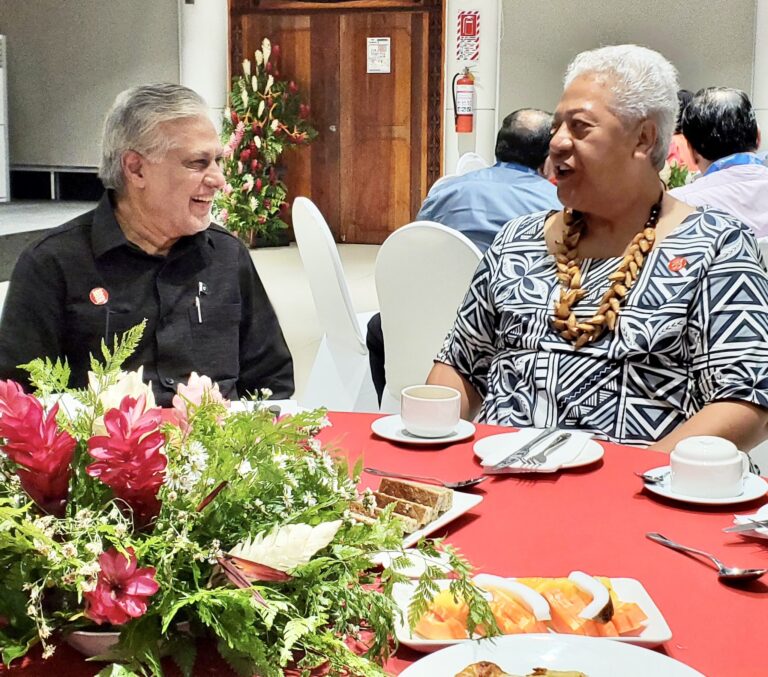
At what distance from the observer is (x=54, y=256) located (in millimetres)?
2342

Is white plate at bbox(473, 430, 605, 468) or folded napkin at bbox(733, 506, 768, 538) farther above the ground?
folded napkin at bbox(733, 506, 768, 538)

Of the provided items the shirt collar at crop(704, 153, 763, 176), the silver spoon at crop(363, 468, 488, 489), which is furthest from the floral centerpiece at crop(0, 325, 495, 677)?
the shirt collar at crop(704, 153, 763, 176)

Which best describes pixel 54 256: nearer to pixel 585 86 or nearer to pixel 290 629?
pixel 585 86

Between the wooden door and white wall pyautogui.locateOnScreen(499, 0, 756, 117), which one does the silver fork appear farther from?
the wooden door

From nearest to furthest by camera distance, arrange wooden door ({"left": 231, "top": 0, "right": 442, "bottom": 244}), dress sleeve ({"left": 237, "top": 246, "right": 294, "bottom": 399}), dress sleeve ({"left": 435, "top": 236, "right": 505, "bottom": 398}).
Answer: dress sleeve ({"left": 435, "top": 236, "right": 505, "bottom": 398}) < dress sleeve ({"left": 237, "top": 246, "right": 294, "bottom": 399}) < wooden door ({"left": 231, "top": 0, "right": 442, "bottom": 244})

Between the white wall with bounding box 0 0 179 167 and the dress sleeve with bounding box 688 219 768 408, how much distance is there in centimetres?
928

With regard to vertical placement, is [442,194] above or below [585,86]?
below

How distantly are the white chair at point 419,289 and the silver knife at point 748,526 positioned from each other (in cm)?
178

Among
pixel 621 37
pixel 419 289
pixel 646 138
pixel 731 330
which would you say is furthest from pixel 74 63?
pixel 731 330

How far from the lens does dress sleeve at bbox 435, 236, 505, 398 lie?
2.28m

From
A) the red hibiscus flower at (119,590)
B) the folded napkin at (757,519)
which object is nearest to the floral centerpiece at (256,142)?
the folded napkin at (757,519)

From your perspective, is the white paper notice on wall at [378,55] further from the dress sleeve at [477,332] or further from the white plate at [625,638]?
the white plate at [625,638]

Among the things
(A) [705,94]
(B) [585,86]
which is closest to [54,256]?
(B) [585,86]

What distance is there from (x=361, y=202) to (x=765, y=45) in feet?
13.4
